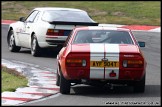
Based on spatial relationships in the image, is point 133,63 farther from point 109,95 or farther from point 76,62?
point 76,62

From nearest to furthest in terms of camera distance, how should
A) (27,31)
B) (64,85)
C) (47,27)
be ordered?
(64,85)
(47,27)
(27,31)

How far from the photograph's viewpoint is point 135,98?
11406 mm

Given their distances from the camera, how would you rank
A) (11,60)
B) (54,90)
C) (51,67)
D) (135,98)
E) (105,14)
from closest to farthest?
(135,98) < (54,90) < (51,67) < (11,60) < (105,14)

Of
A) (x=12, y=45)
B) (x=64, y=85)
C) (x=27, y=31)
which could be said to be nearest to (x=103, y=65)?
(x=64, y=85)

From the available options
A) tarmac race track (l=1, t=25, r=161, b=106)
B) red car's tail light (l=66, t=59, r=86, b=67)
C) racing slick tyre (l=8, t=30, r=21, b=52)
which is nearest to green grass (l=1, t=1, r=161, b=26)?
racing slick tyre (l=8, t=30, r=21, b=52)

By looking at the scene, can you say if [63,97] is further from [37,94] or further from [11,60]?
[11,60]

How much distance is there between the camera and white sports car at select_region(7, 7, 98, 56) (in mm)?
18219

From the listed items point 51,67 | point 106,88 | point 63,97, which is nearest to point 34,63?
point 51,67

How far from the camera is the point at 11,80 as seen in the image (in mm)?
13719

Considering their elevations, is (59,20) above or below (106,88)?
above

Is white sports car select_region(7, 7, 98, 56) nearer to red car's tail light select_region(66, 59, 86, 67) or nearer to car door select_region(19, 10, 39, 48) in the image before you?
car door select_region(19, 10, 39, 48)

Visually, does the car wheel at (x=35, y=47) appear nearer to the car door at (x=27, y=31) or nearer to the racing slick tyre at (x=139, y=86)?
the car door at (x=27, y=31)

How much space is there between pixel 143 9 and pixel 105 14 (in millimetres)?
2993

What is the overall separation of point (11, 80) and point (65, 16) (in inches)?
215
